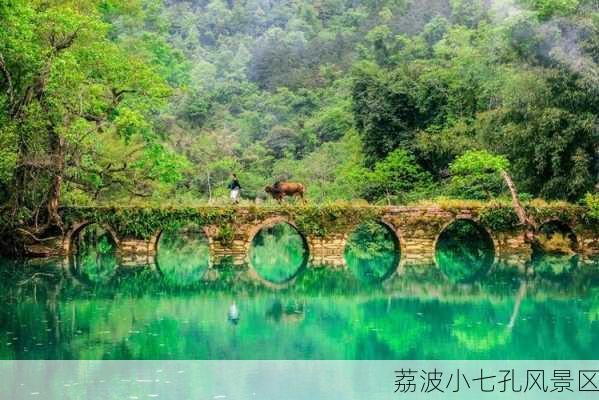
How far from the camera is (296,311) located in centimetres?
2003

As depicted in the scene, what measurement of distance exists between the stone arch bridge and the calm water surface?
34.2 inches

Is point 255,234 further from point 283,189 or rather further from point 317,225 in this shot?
point 317,225

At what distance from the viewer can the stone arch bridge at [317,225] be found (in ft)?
97.5

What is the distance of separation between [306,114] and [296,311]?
32660 millimetres

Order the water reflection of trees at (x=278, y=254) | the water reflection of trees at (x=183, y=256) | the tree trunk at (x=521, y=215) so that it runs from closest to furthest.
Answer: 1. the water reflection of trees at (x=183, y=256)
2. the water reflection of trees at (x=278, y=254)
3. the tree trunk at (x=521, y=215)

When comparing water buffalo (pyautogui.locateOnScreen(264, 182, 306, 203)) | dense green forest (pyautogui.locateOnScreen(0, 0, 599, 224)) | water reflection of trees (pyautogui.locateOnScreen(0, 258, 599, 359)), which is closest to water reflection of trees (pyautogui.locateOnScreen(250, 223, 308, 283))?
water buffalo (pyautogui.locateOnScreen(264, 182, 306, 203))

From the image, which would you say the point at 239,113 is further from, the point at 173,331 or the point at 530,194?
the point at 173,331

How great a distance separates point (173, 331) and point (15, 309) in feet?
14.8

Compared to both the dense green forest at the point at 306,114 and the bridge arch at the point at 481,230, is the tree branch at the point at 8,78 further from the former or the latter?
the bridge arch at the point at 481,230

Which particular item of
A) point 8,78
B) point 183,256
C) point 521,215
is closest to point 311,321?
point 8,78

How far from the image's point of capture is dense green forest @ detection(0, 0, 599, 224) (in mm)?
25750

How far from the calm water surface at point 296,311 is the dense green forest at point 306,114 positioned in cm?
334

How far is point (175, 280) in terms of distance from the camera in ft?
85.1

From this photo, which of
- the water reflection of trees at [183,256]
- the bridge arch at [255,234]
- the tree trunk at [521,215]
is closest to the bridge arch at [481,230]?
the tree trunk at [521,215]
